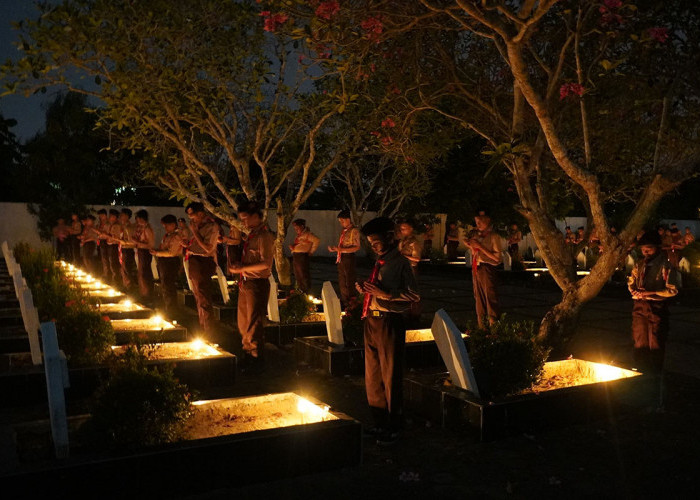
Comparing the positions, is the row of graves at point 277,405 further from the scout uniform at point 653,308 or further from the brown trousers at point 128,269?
the brown trousers at point 128,269

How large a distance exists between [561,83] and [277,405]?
6.63 meters

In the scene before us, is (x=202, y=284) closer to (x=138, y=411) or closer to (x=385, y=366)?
(x=385, y=366)

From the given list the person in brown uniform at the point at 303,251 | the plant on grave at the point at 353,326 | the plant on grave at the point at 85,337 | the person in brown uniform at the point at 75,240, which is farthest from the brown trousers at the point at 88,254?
the plant on grave at the point at 353,326

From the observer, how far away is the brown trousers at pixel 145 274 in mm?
15055

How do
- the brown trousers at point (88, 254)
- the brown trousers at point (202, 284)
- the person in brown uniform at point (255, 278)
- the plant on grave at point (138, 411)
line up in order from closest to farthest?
1. the plant on grave at point (138, 411)
2. the person in brown uniform at point (255, 278)
3. the brown trousers at point (202, 284)
4. the brown trousers at point (88, 254)

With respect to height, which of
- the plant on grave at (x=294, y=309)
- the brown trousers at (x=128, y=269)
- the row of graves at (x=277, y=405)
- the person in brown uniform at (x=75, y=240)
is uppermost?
the person in brown uniform at (x=75, y=240)

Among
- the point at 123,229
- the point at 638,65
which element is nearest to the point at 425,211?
the point at 123,229

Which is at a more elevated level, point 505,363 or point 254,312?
point 254,312

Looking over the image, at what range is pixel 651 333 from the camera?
7871 millimetres

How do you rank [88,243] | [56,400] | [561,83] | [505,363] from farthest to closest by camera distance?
[88,243]
[561,83]
[505,363]
[56,400]

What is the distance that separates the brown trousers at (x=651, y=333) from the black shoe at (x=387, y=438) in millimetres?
3443

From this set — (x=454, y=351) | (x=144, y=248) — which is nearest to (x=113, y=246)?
(x=144, y=248)

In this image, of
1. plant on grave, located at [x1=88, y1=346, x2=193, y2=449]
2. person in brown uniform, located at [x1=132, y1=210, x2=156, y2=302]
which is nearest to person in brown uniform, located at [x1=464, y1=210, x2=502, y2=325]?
plant on grave, located at [x1=88, y1=346, x2=193, y2=449]

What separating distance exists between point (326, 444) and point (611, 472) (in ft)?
7.00
